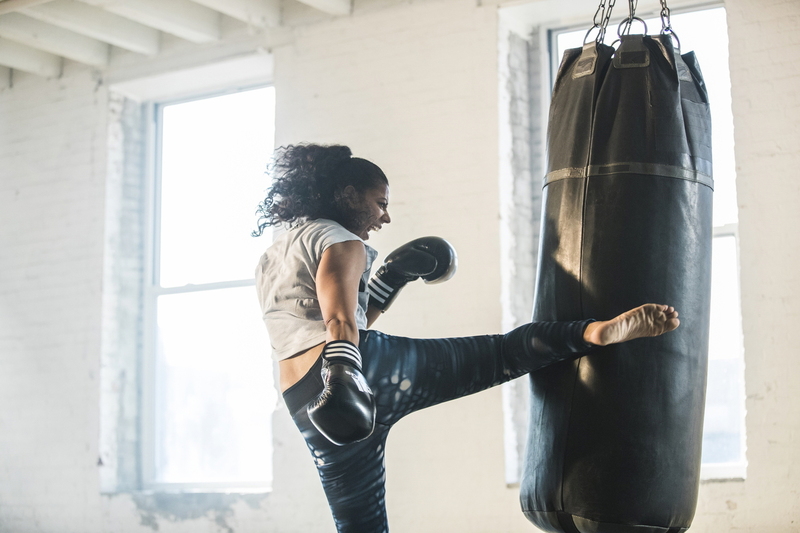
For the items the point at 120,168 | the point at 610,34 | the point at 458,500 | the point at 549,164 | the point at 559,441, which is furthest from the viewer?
the point at 120,168

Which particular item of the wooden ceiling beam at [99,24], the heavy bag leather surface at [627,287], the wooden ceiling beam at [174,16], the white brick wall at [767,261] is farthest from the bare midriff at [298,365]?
the wooden ceiling beam at [99,24]

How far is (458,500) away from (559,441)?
192 cm

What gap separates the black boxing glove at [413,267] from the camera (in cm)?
262

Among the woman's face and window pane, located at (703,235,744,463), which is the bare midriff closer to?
the woman's face

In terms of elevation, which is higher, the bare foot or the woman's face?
the woman's face

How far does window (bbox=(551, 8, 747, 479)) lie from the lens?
3.78 m

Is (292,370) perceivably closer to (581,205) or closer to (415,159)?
(581,205)

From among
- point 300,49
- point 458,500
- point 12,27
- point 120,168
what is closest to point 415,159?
point 300,49

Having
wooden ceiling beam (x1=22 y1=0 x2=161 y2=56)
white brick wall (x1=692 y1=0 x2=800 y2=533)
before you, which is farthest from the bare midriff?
wooden ceiling beam (x1=22 y1=0 x2=161 y2=56)

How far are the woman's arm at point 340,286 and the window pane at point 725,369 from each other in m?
2.21

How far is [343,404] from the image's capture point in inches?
75.4

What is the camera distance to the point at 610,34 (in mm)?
4262

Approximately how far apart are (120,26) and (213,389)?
2181mm

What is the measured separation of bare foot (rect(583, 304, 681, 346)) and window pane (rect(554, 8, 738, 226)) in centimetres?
199
